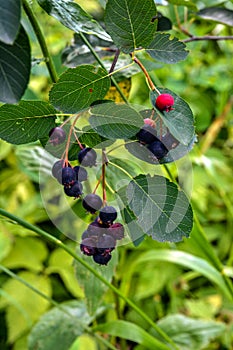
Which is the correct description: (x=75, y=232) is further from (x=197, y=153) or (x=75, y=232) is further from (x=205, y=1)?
(x=197, y=153)

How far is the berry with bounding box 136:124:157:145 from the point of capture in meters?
0.37

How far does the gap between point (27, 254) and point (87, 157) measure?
839 mm

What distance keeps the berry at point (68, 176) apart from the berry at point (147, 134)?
Answer: 2.4 inches

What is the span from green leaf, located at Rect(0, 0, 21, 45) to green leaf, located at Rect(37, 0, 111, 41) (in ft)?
0.37

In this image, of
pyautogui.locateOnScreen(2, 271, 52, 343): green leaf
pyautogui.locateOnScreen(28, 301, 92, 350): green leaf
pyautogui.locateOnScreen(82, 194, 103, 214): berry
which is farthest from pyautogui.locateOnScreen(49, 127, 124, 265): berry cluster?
pyautogui.locateOnScreen(2, 271, 52, 343): green leaf

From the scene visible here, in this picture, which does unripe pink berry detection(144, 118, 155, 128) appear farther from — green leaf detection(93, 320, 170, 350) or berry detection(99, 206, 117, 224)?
green leaf detection(93, 320, 170, 350)

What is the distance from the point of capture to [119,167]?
1.51 feet

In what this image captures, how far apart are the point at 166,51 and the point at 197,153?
755mm

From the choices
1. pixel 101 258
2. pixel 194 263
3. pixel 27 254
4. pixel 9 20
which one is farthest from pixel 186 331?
pixel 9 20

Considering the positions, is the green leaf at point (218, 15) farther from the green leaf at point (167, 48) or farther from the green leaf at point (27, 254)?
the green leaf at point (27, 254)

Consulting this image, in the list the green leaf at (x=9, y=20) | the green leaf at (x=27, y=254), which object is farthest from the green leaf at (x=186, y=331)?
the green leaf at (x=9, y=20)

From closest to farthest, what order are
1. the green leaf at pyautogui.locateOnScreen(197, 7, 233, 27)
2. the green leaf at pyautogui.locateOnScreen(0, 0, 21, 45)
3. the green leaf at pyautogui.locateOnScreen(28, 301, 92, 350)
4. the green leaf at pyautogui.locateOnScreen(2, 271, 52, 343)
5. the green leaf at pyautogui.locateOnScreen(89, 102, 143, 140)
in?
the green leaf at pyautogui.locateOnScreen(0, 0, 21, 45) → the green leaf at pyautogui.locateOnScreen(89, 102, 143, 140) → the green leaf at pyautogui.locateOnScreen(197, 7, 233, 27) → the green leaf at pyautogui.locateOnScreen(28, 301, 92, 350) → the green leaf at pyautogui.locateOnScreen(2, 271, 52, 343)

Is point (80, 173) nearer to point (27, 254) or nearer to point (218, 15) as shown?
point (218, 15)

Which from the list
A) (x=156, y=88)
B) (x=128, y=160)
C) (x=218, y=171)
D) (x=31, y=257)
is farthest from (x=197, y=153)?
(x=156, y=88)
